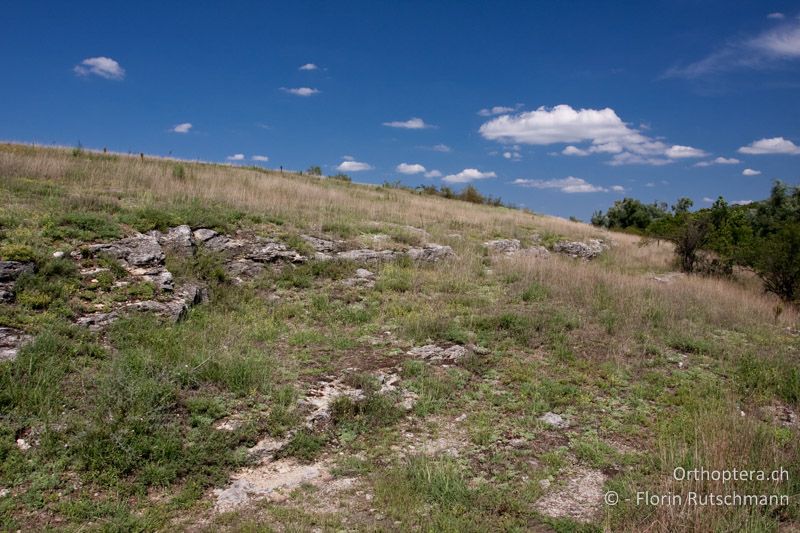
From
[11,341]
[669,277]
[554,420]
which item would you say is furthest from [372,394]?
[669,277]

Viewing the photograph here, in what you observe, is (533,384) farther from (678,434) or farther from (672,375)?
(672,375)

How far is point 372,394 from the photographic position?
231 inches

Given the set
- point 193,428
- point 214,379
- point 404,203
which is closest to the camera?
point 193,428

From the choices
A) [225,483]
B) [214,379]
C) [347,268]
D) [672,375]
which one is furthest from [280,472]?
[347,268]

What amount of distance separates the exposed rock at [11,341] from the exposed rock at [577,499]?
5.86 metres

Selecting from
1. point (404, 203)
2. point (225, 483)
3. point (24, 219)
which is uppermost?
point (404, 203)

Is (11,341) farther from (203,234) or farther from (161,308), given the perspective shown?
(203,234)

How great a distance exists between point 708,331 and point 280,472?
805cm

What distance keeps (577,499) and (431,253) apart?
8858 millimetres

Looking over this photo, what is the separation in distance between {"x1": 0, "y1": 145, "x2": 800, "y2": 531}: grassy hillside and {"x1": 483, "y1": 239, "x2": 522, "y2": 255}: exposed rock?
11.8 feet

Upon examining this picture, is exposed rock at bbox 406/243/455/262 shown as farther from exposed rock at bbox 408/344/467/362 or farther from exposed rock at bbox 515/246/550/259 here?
exposed rock at bbox 408/344/467/362

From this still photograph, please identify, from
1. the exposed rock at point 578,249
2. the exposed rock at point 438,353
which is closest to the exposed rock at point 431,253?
the exposed rock at point 438,353

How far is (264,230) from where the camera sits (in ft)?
39.4

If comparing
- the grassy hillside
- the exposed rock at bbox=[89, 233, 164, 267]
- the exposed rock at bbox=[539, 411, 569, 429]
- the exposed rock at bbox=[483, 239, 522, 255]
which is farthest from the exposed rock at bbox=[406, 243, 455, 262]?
the exposed rock at bbox=[539, 411, 569, 429]
